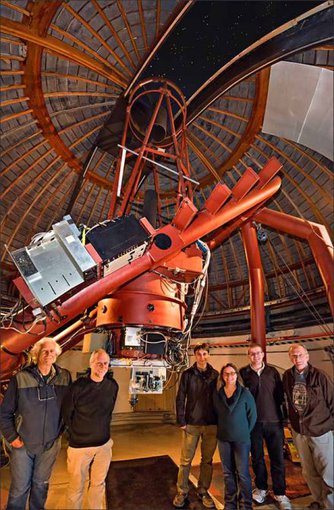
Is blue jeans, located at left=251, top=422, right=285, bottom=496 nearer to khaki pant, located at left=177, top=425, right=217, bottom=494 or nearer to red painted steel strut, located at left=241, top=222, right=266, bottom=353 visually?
khaki pant, located at left=177, top=425, right=217, bottom=494

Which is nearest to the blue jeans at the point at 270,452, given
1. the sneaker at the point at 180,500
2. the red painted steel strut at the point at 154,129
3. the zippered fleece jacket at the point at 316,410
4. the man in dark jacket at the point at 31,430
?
the zippered fleece jacket at the point at 316,410

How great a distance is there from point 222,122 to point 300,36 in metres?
2.84

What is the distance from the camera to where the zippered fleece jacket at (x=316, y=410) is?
3.14 meters

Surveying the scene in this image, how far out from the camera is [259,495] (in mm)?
3537

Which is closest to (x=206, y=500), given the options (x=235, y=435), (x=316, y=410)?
(x=235, y=435)

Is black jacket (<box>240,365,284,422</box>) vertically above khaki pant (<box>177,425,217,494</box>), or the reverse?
black jacket (<box>240,365,284,422</box>)

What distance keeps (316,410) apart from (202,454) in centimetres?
159

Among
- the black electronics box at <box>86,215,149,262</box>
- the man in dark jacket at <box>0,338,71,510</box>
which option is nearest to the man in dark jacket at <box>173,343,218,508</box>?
the man in dark jacket at <box>0,338,71,510</box>

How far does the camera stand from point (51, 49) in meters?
4.47

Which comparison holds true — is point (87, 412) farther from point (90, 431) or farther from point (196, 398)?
point (196, 398)

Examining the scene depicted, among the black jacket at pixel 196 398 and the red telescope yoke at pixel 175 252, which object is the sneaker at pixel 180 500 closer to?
the black jacket at pixel 196 398

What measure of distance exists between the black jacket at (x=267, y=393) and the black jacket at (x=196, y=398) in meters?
0.53

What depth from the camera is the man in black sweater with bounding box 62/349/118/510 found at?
286 centimetres

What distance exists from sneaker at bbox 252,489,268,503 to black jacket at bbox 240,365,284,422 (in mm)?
Result: 856
